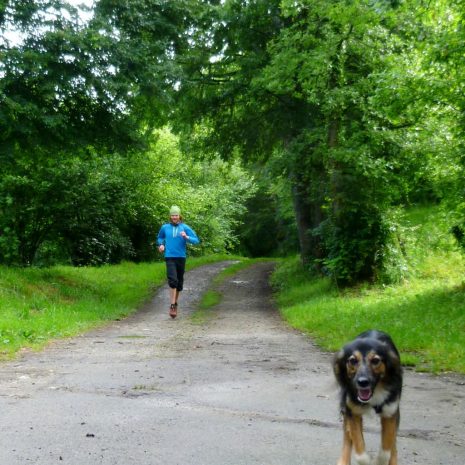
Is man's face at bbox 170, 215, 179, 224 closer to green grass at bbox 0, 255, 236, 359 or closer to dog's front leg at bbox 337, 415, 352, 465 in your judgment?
green grass at bbox 0, 255, 236, 359

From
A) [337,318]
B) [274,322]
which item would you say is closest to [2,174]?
[274,322]

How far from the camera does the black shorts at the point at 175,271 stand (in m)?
15.4

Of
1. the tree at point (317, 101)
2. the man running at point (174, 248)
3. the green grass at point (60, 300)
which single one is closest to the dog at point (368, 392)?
the green grass at point (60, 300)

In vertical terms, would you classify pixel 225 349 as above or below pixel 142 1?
below

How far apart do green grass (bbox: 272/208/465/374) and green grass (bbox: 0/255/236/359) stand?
4.49 metres

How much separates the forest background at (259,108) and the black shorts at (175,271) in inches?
162

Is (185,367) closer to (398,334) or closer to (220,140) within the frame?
(398,334)

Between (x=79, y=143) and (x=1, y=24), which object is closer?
(x=1, y=24)

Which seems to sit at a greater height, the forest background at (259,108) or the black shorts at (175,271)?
the forest background at (259,108)

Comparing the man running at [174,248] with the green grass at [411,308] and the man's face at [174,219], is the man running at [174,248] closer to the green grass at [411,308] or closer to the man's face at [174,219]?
the man's face at [174,219]

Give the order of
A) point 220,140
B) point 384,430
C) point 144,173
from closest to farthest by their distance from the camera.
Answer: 1. point 384,430
2. point 220,140
3. point 144,173

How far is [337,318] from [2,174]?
1173 centimetres

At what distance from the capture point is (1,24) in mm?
15391

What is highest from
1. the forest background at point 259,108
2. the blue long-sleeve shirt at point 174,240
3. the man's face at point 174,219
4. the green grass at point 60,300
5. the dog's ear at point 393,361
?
the forest background at point 259,108
